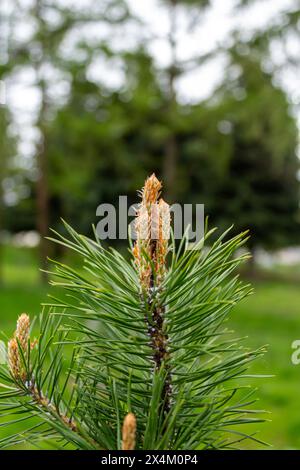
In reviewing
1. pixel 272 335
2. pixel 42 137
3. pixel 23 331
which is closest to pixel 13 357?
pixel 23 331

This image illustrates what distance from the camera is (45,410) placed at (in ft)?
2.13

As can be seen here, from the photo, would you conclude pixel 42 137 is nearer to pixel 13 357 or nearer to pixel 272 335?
pixel 272 335

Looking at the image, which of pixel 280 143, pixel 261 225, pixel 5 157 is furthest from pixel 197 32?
pixel 261 225

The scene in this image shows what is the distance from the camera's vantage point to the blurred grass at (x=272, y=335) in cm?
365

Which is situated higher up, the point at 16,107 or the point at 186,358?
the point at 16,107

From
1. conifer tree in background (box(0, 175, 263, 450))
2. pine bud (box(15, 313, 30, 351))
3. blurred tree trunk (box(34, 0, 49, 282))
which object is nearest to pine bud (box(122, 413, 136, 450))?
conifer tree in background (box(0, 175, 263, 450))

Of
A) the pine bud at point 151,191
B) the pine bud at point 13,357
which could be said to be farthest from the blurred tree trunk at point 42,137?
the pine bud at point 151,191

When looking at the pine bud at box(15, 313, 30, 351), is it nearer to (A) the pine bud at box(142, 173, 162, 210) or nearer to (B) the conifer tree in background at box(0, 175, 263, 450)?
(B) the conifer tree in background at box(0, 175, 263, 450)

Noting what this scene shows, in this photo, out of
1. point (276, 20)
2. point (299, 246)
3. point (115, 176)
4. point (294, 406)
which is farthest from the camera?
point (299, 246)

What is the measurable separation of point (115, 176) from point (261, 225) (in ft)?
16.7

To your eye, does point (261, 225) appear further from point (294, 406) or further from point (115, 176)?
point (294, 406)

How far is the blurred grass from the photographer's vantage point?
3650 mm

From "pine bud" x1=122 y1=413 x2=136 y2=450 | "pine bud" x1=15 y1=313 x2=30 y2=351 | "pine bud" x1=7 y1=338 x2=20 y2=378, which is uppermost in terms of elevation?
"pine bud" x1=15 y1=313 x2=30 y2=351

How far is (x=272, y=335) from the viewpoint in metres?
7.63
